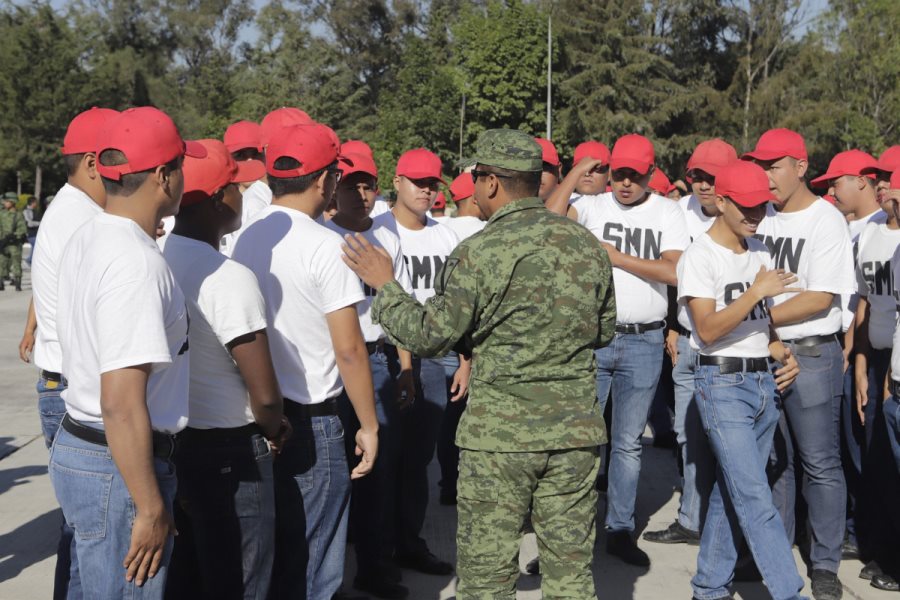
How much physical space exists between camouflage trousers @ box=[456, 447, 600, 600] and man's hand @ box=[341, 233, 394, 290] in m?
0.70

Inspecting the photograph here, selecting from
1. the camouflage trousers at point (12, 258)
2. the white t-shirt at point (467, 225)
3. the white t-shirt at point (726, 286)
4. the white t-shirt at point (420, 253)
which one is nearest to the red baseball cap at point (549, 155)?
the white t-shirt at point (420, 253)

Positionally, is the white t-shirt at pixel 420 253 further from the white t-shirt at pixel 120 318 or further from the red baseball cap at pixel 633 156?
the white t-shirt at pixel 120 318

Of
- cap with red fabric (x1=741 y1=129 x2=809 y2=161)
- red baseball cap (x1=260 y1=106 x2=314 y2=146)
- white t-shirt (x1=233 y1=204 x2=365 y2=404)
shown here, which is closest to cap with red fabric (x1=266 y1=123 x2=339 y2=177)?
white t-shirt (x1=233 y1=204 x2=365 y2=404)

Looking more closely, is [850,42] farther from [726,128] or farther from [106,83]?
[106,83]

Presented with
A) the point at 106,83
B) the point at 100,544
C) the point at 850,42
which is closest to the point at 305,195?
the point at 100,544

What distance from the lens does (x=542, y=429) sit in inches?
137

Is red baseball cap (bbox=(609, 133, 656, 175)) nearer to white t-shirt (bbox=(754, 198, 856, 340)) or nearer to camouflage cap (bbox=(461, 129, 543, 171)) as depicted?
white t-shirt (bbox=(754, 198, 856, 340))

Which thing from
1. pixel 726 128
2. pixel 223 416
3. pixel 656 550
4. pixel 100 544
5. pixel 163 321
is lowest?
pixel 656 550

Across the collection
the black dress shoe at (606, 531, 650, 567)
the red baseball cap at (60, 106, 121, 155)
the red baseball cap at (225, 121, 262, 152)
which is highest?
the red baseball cap at (225, 121, 262, 152)

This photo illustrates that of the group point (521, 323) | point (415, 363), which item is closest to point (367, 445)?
point (521, 323)

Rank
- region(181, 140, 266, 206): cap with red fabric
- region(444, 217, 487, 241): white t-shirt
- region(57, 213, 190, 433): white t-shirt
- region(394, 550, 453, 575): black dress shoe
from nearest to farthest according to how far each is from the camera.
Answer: region(57, 213, 190, 433): white t-shirt < region(181, 140, 266, 206): cap with red fabric < region(394, 550, 453, 575): black dress shoe < region(444, 217, 487, 241): white t-shirt

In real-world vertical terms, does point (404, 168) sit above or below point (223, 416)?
above

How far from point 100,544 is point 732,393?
9.13 ft

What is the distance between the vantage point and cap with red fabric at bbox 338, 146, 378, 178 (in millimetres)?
4977
